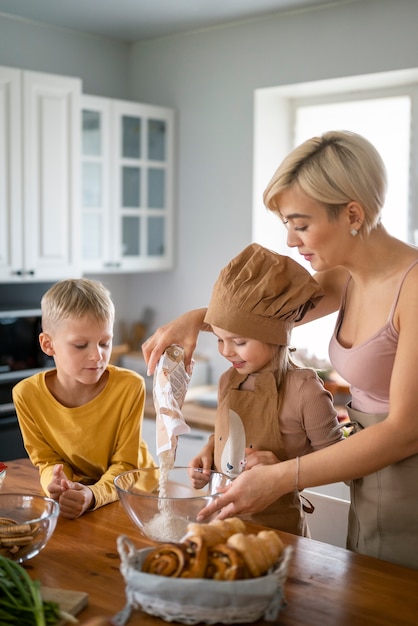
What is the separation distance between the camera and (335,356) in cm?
179

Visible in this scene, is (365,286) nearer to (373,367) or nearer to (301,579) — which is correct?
(373,367)

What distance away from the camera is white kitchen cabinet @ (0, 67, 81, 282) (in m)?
3.68

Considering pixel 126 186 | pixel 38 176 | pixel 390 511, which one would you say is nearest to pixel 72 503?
pixel 390 511

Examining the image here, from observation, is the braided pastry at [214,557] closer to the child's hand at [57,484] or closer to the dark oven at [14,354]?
the child's hand at [57,484]

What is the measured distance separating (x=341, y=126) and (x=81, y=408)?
8.66ft

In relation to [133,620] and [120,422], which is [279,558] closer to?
[133,620]

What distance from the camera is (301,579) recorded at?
139 centimetres

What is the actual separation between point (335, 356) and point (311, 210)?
0.34 meters

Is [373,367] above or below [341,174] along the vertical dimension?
below

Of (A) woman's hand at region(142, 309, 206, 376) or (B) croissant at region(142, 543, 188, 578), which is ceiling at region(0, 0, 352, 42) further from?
(B) croissant at region(142, 543, 188, 578)

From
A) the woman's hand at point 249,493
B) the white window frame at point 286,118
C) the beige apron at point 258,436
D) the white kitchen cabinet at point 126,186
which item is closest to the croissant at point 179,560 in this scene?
the woman's hand at point 249,493

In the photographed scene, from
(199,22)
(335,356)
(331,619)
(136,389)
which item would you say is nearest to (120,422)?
(136,389)

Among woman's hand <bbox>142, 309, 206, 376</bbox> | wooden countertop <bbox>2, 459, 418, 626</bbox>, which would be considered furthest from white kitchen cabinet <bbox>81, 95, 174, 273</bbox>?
wooden countertop <bbox>2, 459, 418, 626</bbox>

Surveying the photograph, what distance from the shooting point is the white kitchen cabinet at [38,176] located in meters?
3.68
